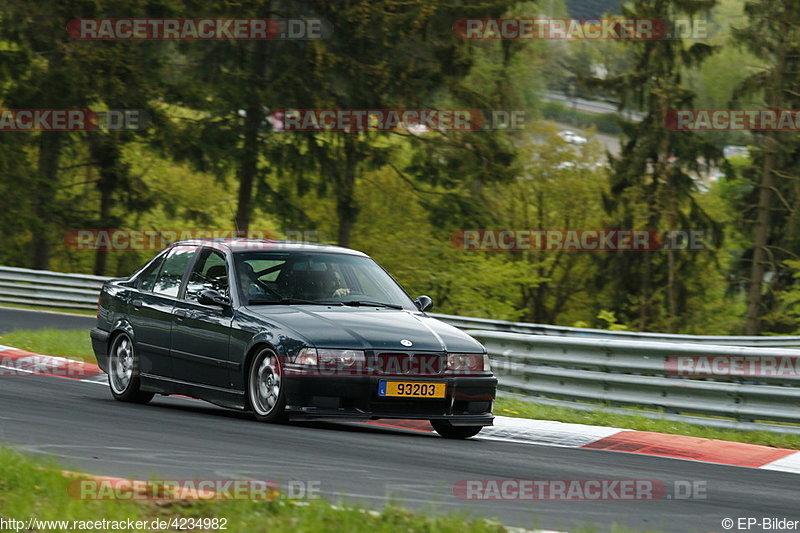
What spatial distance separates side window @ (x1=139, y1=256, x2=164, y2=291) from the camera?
11594 mm

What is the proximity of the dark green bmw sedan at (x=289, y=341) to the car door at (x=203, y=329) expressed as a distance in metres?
0.01

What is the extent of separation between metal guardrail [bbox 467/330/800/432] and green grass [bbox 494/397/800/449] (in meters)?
0.20

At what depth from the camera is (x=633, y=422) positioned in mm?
11164

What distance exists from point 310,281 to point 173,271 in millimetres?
1588

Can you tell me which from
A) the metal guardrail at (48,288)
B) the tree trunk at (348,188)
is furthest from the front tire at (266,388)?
the tree trunk at (348,188)

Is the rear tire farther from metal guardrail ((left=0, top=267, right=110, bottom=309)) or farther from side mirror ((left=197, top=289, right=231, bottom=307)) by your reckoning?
metal guardrail ((left=0, top=267, right=110, bottom=309))

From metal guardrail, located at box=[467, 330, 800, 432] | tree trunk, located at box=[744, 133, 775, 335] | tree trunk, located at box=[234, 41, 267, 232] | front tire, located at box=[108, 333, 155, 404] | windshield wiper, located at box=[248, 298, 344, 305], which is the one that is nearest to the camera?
windshield wiper, located at box=[248, 298, 344, 305]

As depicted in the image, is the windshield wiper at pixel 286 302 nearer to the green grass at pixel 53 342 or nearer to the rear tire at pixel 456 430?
the rear tire at pixel 456 430

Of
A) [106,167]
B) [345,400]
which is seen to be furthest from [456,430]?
[106,167]

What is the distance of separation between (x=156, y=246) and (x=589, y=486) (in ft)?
128

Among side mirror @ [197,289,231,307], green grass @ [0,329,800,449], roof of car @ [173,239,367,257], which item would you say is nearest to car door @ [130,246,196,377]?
roof of car @ [173,239,367,257]

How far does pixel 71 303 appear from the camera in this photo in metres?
28.5

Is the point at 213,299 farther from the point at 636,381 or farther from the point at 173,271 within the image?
the point at 636,381

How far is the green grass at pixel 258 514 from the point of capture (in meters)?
5.46
